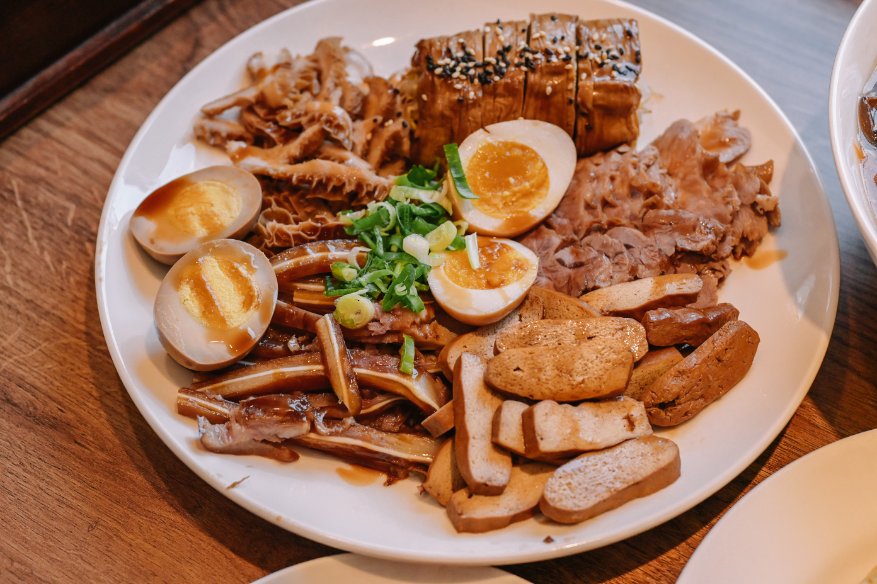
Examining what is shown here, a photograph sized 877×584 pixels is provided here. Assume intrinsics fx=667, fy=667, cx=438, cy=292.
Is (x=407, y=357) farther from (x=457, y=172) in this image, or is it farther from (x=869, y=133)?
(x=869, y=133)

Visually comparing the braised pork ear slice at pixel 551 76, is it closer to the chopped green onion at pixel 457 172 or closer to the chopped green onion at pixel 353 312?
the chopped green onion at pixel 457 172

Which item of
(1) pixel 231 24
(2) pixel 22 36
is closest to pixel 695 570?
(1) pixel 231 24

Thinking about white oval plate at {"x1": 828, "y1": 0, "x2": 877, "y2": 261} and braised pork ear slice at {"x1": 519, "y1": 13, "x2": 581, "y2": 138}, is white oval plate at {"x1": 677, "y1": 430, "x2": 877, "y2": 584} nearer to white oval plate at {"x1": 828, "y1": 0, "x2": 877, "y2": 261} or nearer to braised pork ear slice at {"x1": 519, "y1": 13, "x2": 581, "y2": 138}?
white oval plate at {"x1": 828, "y1": 0, "x2": 877, "y2": 261}

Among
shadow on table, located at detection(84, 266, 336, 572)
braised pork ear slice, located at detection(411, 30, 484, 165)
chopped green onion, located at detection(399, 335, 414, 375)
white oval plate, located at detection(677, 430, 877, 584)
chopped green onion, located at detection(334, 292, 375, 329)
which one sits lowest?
shadow on table, located at detection(84, 266, 336, 572)

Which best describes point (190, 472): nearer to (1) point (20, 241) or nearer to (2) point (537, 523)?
(2) point (537, 523)

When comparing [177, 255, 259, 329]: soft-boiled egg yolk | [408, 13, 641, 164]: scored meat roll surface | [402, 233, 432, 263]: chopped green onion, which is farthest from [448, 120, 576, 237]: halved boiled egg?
[177, 255, 259, 329]: soft-boiled egg yolk
